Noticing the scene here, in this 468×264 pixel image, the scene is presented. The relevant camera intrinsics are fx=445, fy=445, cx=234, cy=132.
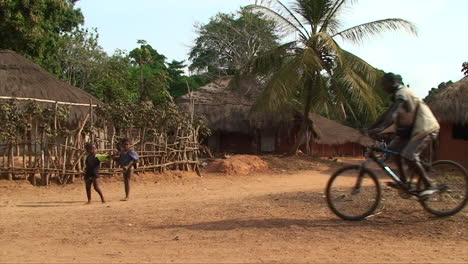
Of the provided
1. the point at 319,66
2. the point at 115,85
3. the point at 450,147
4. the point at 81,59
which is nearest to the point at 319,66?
the point at 319,66

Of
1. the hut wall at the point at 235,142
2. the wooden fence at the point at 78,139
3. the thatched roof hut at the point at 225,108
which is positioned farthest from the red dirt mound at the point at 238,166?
the hut wall at the point at 235,142

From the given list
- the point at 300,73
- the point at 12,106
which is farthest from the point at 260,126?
the point at 12,106

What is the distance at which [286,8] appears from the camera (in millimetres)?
18391

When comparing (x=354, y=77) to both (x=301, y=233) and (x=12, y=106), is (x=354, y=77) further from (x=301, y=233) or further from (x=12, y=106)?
(x=301, y=233)

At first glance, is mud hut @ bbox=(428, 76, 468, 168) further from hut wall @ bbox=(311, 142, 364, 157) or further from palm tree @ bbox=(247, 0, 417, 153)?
hut wall @ bbox=(311, 142, 364, 157)

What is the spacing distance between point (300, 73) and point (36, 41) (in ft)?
36.5

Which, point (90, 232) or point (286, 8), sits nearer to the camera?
point (90, 232)

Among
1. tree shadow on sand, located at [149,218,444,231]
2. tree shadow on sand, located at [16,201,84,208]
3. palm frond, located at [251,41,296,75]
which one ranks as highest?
palm frond, located at [251,41,296,75]

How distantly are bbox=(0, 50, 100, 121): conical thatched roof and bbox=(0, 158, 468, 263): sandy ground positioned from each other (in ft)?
31.7

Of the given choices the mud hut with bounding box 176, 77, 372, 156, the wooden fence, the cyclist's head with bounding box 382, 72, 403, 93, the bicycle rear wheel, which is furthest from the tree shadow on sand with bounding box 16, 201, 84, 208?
the mud hut with bounding box 176, 77, 372, 156

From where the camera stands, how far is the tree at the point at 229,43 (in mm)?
31688

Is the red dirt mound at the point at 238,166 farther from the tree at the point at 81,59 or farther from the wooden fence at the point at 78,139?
the tree at the point at 81,59

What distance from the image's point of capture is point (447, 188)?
5172mm

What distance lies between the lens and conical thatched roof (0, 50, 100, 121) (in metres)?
16.1
